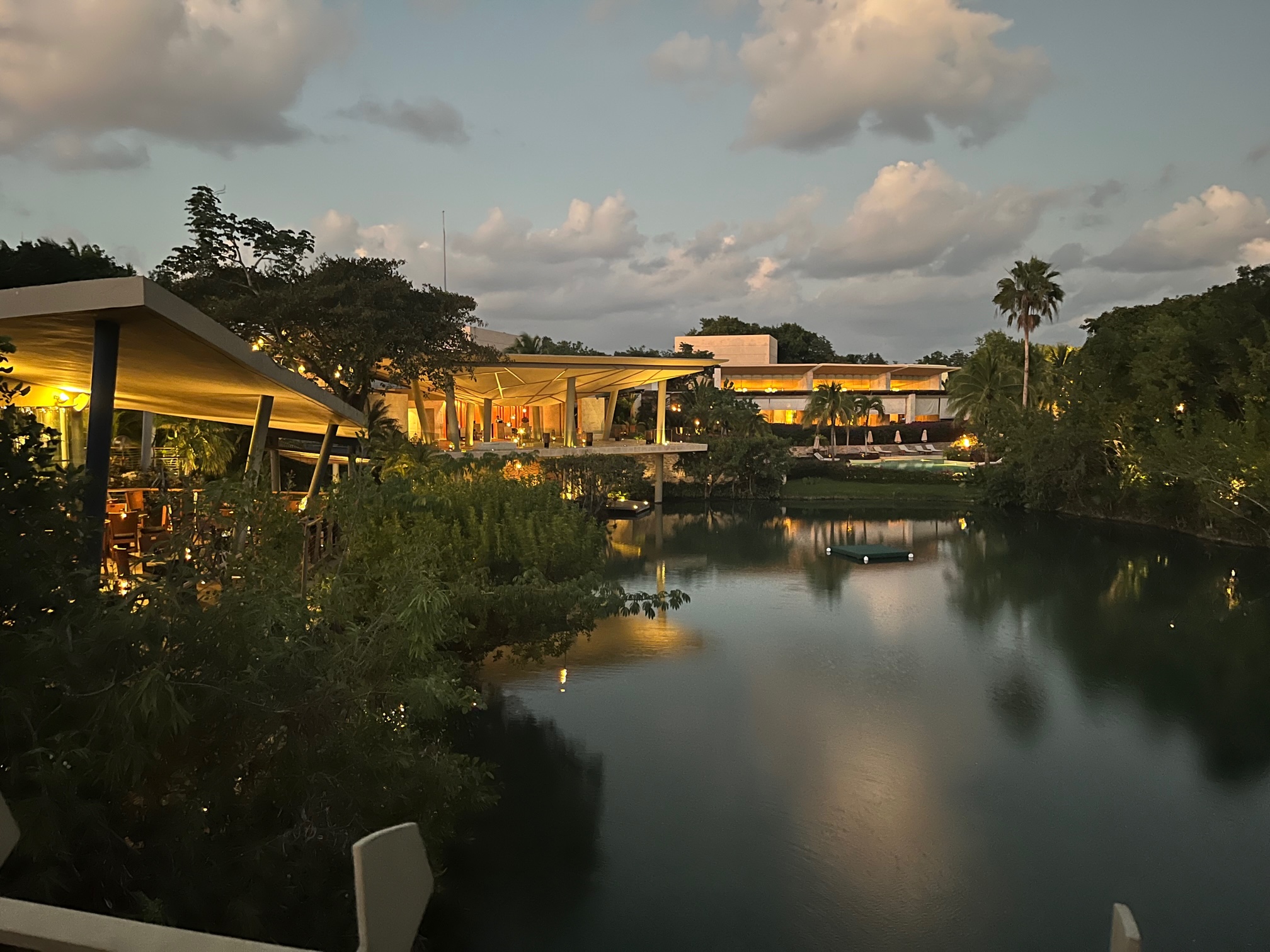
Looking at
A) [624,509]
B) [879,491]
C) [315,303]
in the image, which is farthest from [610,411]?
[315,303]

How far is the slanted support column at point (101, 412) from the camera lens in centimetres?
721

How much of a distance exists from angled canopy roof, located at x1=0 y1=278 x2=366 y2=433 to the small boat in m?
27.2

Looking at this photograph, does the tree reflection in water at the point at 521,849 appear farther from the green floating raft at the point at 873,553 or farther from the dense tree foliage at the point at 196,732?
the green floating raft at the point at 873,553

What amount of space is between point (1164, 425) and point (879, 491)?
17084mm

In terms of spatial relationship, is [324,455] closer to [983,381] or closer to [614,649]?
[614,649]

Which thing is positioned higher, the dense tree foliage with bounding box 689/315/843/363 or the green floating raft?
the dense tree foliage with bounding box 689/315/843/363

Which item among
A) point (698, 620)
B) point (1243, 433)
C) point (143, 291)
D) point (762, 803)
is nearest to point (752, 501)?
point (1243, 433)

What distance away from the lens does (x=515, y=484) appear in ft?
42.6

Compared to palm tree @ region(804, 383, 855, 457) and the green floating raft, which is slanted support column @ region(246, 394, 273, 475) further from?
palm tree @ region(804, 383, 855, 457)

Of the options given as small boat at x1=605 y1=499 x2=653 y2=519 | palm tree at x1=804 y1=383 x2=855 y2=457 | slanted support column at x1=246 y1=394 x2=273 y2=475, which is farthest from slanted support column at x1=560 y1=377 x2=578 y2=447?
palm tree at x1=804 y1=383 x2=855 y2=457

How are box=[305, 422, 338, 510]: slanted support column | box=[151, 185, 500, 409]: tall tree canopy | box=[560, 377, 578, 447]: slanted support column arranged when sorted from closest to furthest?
box=[305, 422, 338, 510]: slanted support column
box=[151, 185, 500, 409]: tall tree canopy
box=[560, 377, 578, 447]: slanted support column

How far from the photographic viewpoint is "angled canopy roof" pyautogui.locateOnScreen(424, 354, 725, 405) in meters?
34.4

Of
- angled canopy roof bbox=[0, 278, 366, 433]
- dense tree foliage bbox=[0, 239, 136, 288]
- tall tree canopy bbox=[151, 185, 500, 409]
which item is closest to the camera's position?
angled canopy roof bbox=[0, 278, 366, 433]

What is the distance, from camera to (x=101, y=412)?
744 centimetres
